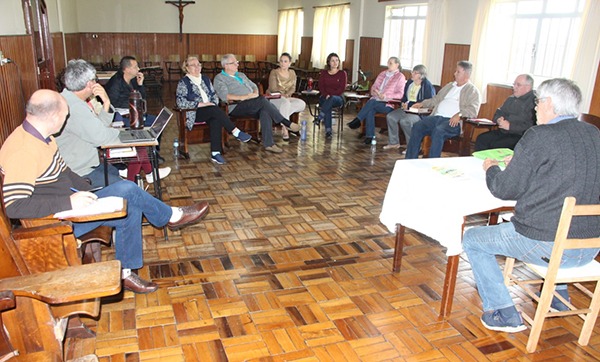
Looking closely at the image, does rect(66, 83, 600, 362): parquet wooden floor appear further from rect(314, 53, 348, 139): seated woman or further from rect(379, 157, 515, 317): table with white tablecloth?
rect(314, 53, 348, 139): seated woman

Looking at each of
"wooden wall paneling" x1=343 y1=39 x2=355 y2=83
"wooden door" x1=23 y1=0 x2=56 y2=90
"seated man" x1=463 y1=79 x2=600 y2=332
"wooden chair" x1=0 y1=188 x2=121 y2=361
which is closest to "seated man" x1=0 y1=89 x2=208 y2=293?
"wooden chair" x1=0 y1=188 x2=121 y2=361

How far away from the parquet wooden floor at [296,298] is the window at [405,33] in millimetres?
5474

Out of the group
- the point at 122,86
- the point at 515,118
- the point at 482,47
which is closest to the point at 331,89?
the point at 482,47

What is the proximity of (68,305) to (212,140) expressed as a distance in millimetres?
3767

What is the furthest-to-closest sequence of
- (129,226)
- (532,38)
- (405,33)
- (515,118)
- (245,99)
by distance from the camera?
1. (405,33)
2. (532,38)
3. (245,99)
4. (515,118)
5. (129,226)

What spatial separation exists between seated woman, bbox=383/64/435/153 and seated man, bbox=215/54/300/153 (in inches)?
59.9

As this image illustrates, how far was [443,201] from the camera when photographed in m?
2.48

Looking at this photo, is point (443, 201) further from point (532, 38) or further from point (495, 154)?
point (532, 38)

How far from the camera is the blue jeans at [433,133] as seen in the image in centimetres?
545

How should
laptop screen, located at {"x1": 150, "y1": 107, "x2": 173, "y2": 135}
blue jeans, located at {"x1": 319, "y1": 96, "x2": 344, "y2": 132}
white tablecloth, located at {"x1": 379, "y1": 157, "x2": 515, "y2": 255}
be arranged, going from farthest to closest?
1. blue jeans, located at {"x1": 319, "y1": 96, "x2": 344, "y2": 132}
2. laptop screen, located at {"x1": 150, "y1": 107, "x2": 173, "y2": 135}
3. white tablecloth, located at {"x1": 379, "y1": 157, "x2": 515, "y2": 255}

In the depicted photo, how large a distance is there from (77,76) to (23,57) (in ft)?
6.71

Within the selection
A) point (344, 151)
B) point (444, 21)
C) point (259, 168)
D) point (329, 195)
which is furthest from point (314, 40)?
point (329, 195)

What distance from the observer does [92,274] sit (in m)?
1.80

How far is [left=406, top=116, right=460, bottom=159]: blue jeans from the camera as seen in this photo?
17.9ft
